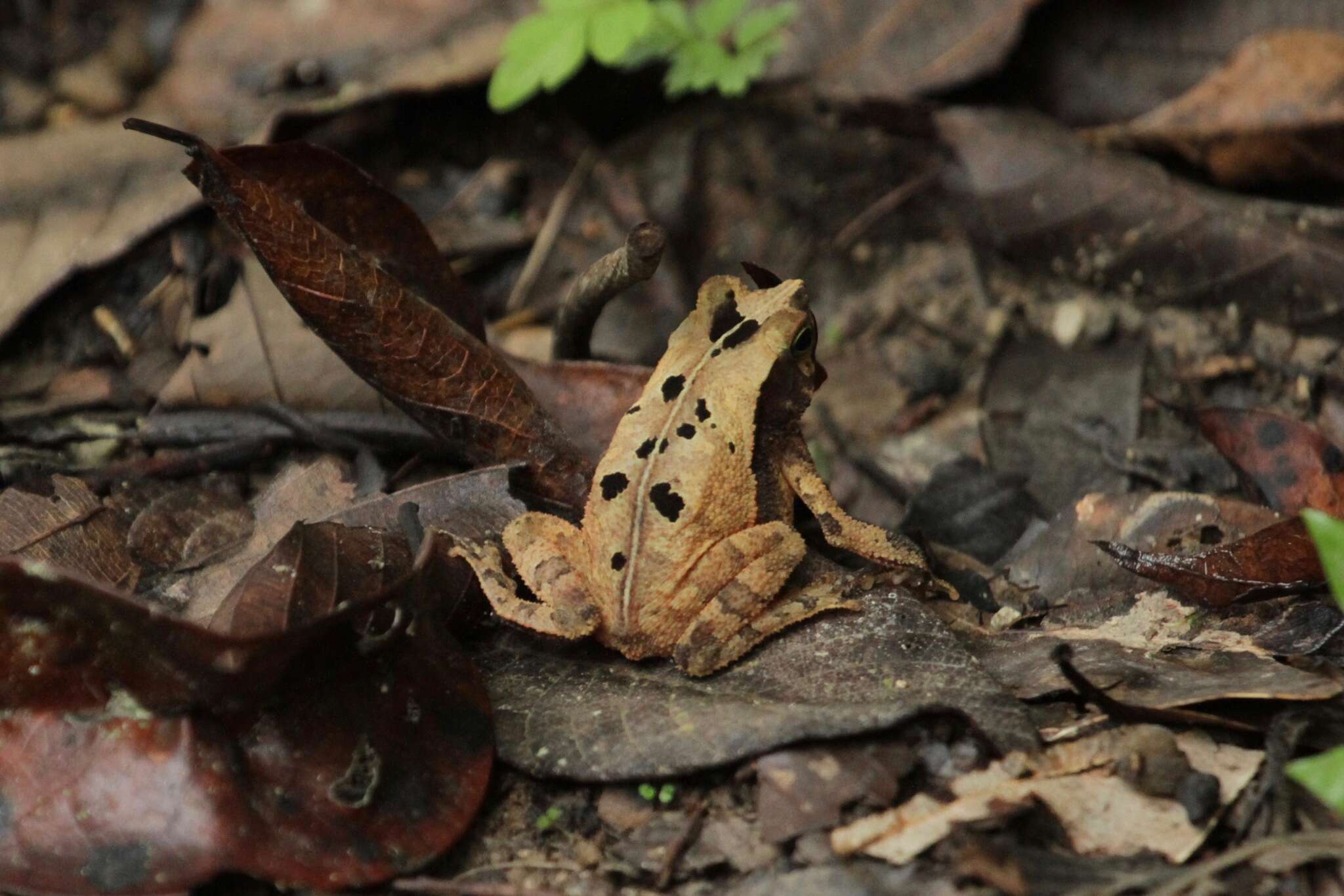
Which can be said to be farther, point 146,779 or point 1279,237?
point 1279,237

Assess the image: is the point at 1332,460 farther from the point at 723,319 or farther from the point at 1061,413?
the point at 723,319

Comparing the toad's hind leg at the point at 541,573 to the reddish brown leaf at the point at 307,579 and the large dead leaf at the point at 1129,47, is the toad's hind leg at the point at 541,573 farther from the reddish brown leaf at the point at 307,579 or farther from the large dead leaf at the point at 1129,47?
the large dead leaf at the point at 1129,47

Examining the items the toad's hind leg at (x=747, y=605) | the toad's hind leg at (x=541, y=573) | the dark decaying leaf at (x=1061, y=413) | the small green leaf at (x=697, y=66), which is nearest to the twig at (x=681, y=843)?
the toad's hind leg at (x=747, y=605)

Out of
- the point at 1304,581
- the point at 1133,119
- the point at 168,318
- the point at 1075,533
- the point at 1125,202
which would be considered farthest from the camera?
the point at 1133,119

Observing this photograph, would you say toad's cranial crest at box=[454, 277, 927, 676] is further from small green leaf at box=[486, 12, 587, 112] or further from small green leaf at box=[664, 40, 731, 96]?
small green leaf at box=[664, 40, 731, 96]

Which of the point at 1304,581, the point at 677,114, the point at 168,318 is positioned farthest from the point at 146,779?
the point at 677,114

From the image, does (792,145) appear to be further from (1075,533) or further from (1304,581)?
(1304,581)

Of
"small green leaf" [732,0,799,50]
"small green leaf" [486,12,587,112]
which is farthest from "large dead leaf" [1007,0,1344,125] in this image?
"small green leaf" [486,12,587,112]
